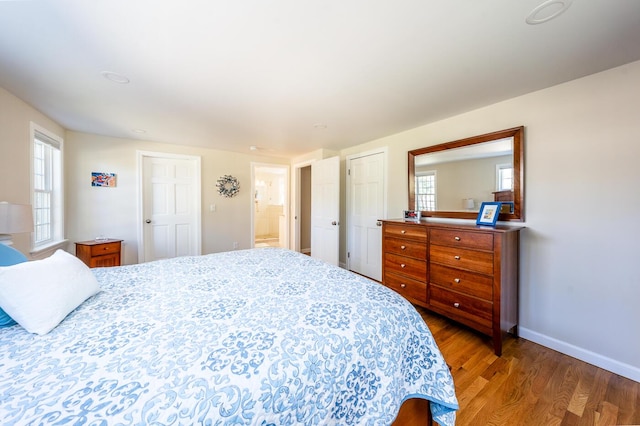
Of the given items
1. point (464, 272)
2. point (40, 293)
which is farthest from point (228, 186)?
point (464, 272)

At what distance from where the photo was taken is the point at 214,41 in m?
1.47

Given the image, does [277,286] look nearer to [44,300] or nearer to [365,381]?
[365,381]

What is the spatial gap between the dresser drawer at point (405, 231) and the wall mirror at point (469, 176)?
19.6 inches

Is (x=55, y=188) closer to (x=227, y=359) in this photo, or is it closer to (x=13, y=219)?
(x=13, y=219)

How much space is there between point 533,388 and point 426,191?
197 centimetres

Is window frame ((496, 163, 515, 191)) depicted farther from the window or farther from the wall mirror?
the window

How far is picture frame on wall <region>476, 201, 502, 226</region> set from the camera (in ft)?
7.08

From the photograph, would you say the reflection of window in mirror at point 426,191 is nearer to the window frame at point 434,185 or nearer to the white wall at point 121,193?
the window frame at point 434,185

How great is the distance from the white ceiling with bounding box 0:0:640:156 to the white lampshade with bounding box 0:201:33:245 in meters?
1.03

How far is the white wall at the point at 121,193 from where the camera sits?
328 centimetres

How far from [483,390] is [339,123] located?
2742 millimetres

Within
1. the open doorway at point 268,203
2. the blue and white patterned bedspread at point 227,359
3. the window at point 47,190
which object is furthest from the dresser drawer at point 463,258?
the open doorway at point 268,203

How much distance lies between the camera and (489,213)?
7.33 feet

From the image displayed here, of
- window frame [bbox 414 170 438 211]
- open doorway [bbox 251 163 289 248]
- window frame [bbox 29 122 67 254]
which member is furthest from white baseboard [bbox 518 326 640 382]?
open doorway [bbox 251 163 289 248]
